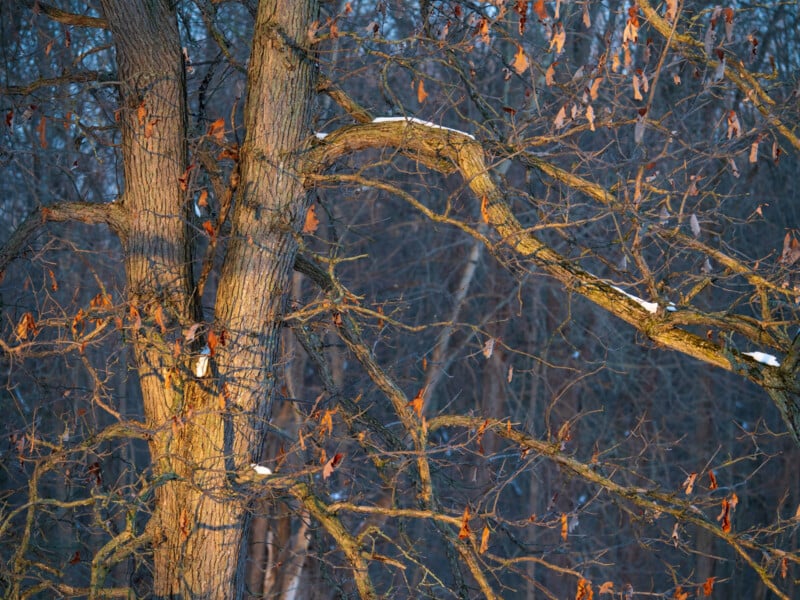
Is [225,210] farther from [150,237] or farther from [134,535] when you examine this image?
[134,535]

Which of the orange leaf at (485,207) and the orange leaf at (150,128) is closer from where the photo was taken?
the orange leaf at (485,207)

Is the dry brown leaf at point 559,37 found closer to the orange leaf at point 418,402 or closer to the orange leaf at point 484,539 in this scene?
the orange leaf at point 418,402

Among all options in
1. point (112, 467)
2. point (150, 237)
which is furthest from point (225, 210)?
point (112, 467)

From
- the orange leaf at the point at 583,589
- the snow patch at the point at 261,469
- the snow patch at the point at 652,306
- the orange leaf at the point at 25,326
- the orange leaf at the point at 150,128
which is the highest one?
the orange leaf at the point at 150,128

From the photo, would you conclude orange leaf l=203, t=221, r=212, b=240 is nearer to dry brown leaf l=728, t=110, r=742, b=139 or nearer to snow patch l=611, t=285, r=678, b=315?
snow patch l=611, t=285, r=678, b=315

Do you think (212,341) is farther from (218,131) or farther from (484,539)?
(484,539)

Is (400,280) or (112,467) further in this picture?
(400,280)

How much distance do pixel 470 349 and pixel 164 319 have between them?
10.3 metres

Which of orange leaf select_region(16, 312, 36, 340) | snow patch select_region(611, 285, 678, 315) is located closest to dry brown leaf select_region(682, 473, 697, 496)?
snow patch select_region(611, 285, 678, 315)

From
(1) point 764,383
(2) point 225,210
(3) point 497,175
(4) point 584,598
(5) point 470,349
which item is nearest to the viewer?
(1) point 764,383

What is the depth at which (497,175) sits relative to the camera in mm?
5148

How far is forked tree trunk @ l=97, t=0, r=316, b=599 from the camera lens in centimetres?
521

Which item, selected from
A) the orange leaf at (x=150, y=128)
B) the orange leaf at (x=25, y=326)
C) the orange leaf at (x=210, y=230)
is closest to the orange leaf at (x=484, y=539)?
the orange leaf at (x=210, y=230)

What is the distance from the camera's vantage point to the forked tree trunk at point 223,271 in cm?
521
